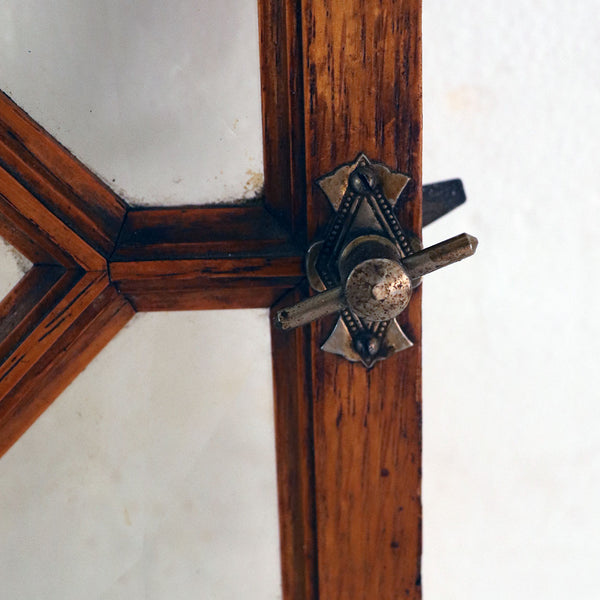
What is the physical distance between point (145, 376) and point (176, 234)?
0.16 meters

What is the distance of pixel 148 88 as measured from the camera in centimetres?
61

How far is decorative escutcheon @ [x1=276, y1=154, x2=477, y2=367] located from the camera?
1.60 ft

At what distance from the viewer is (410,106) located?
55 centimetres

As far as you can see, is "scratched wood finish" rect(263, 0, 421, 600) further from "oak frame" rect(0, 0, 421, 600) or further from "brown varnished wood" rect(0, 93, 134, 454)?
"brown varnished wood" rect(0, 93, 134, 454)

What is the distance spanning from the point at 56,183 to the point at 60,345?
149 millimetres

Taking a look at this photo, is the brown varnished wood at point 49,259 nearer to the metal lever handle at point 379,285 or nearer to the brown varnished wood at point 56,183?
the brown varnished wood at point 56,183

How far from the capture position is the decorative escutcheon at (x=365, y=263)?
49 cm
